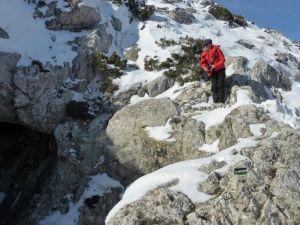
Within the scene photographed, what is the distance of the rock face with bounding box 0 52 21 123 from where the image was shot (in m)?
17.6

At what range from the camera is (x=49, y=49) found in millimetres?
19656

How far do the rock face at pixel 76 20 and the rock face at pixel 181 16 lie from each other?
4.27 m

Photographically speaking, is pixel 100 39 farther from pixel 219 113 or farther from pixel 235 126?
pixel 235 126

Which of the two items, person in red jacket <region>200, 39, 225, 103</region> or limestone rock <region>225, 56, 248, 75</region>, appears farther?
limestone rock <region>225, 56, 248, 75</region>

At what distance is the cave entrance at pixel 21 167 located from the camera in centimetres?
1712

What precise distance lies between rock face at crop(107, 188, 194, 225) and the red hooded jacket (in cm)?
656

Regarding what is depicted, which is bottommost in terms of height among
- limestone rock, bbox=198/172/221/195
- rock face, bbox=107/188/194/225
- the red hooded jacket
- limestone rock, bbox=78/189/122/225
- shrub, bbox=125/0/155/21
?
limestone rock, bbox=78/189/122/225

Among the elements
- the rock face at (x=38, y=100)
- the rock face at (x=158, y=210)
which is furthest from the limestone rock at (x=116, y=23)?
the rock face at (x=158, y=210)

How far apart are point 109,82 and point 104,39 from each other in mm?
2699

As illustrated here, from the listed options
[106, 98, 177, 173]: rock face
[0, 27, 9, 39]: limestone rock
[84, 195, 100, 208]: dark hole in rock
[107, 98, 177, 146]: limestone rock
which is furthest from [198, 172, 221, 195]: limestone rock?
[0, 27, 9, 39]: limestone rock

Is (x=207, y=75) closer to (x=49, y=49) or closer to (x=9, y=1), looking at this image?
(x=49, y=49)

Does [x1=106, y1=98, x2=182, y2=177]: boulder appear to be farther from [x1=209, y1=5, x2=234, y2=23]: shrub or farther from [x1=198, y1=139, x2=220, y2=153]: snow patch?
[x1=209, y1=5, x2=234, y2=23]: shrub

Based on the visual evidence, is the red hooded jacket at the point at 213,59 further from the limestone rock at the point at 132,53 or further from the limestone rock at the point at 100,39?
the limestone rock at the point at 100,39

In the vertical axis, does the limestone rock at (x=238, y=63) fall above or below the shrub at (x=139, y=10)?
above
